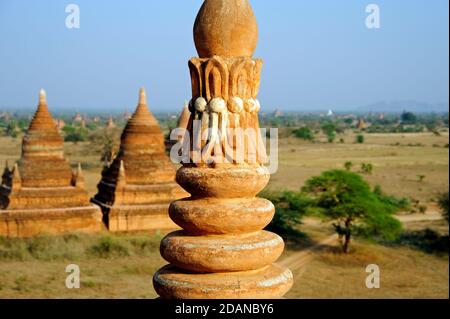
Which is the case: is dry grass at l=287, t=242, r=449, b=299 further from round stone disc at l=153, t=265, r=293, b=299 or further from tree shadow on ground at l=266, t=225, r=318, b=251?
round stone disc at l=153, t=265, r=293, b=299

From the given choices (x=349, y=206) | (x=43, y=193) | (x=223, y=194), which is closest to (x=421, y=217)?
(x=349, y=206)

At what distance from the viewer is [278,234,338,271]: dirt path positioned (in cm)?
1793

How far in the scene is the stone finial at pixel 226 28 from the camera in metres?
4.04

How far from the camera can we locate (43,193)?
17.5 m

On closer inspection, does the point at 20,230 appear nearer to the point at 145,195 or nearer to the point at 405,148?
the point at 145,195

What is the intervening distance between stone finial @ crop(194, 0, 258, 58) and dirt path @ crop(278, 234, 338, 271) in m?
14.2

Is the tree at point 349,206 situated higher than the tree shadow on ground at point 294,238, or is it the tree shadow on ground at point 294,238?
the tree at point 349,206

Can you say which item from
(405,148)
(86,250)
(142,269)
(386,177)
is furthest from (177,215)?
(405,148)

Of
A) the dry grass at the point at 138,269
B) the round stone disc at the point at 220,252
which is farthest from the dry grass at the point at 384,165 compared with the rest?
the round stone disc at the point at 220,252

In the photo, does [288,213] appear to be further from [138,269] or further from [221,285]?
[221,285]

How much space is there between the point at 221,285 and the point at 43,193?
15050 millimetres

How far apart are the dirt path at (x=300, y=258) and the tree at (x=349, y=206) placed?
96 cm

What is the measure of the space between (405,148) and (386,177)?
104ft

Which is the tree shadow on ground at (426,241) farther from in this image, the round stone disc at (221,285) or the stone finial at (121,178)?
the round stone disc at (221,285)
